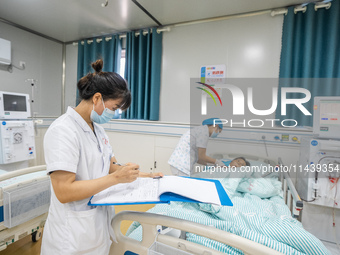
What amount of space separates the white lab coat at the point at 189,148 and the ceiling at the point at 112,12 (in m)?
1.49

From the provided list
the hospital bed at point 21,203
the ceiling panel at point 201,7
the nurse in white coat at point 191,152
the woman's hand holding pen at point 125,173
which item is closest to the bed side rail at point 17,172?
the hospital bed at point 21,203

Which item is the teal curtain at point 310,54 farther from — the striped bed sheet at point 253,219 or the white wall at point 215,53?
the striped bed sheet at point 253,219

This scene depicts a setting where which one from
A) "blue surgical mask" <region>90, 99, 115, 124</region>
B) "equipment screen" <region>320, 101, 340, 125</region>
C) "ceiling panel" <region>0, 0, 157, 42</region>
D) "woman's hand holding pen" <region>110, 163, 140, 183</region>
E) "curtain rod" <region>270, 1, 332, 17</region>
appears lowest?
"woman's hand holding pen" <region>110, 163, 140, 183</region>

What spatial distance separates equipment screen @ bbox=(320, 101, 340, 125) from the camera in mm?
1889

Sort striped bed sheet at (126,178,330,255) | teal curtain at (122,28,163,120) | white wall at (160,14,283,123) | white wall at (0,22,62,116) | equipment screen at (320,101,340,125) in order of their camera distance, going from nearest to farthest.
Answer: striped bed sheet at (126,178,330,255), equipment screen at (320,101,340,125), white wall at (160,14,283,123), teal curtain at (122,28,163,120), white wall at (0,22,62,116)

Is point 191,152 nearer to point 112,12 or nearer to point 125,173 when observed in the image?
point 125,173

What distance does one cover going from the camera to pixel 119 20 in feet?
9.23

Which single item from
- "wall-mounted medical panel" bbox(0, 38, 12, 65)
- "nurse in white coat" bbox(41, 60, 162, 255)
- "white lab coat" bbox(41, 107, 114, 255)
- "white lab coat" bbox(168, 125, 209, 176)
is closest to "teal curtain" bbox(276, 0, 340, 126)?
"white lab coat" bbox(168, 125, 209, 176)

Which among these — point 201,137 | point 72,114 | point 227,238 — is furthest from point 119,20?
point 227,238

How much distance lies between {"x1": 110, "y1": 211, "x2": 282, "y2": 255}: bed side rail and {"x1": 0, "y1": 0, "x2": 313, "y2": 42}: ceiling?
2.34 meters

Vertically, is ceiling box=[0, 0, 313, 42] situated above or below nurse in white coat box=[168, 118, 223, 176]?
above

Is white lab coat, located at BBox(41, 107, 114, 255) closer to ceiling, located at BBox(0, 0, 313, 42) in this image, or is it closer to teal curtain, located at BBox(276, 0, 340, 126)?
ceiling, located at BBox(0, 0, 313, 42)

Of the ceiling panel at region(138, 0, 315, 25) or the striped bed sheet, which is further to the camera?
the ceiling panel at region(138, 0, 315, 25)

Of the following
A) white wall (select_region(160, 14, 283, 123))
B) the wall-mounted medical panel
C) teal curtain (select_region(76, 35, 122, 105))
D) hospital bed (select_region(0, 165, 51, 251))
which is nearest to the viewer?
Answer: hospital bed (select_region(0, 165, 51, 251))
